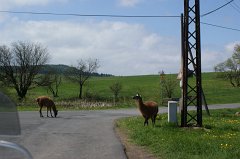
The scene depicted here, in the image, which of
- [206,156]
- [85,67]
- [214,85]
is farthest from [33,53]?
[206,156]

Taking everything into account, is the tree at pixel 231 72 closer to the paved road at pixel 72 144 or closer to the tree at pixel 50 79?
the tree at pixel 50 79

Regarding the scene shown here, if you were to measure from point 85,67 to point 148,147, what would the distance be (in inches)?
2080

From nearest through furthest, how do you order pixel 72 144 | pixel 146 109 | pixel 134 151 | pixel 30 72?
pixel 134 151
pixel 72 144
pixel 146 109
pixel 30 72

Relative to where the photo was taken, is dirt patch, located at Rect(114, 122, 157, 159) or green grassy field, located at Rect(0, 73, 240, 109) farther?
green grassy field, located at Rect(0, 73, 240, 109)

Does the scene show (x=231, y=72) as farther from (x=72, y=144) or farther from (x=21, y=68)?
(x=72, y=144)

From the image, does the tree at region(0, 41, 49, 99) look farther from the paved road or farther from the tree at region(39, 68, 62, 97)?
the paved road

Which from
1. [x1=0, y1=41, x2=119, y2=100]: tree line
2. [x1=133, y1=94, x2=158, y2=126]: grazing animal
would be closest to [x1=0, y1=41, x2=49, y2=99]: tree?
[x1=0, y1=41, x2=119, y2=100]: tree line

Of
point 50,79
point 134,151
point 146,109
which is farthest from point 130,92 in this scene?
point 134,151

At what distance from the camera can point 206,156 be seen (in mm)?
11430

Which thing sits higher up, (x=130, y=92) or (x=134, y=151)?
(x=130, y=92)

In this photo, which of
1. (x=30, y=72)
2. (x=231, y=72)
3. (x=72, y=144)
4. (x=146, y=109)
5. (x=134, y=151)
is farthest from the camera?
(x=231, y=72)

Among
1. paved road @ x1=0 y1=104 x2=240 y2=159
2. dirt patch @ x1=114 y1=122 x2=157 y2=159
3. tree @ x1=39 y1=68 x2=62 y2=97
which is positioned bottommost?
dirt patch @ x1=114 y1=122 x2=157 y2=159

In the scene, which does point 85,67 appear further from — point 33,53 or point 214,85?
point 214,85

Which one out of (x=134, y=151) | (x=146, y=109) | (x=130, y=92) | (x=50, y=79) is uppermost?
(x=50, y=79)
